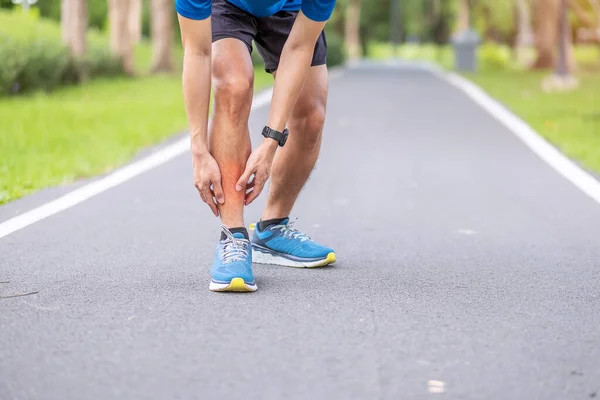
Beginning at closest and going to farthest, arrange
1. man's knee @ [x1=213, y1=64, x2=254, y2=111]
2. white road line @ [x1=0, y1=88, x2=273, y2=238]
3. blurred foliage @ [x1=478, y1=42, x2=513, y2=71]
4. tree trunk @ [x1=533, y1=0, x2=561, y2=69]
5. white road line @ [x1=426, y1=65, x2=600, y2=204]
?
man's knee @ [x1=213, y1=64, x2=254, y2=111]
white road line @ [x1=0, y1=88, x2=273, y2=238]
white road line @ [x1=426, y1=65, x2=600, y2=204]
tree trunk @ [x1=533, y1=0, x2=561, y2=69]
blurred foliage @ [x1=478, y1=42, x2=513, y2=71]

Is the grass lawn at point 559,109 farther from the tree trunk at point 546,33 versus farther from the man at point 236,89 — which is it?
the man at point 236,89

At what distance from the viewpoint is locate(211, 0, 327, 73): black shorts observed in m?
4.61

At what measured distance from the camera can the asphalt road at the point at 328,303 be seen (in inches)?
128

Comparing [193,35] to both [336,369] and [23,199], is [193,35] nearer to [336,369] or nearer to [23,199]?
[336,369]

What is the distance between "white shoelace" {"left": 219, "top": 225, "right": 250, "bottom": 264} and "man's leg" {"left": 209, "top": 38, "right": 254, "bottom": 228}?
14 cm

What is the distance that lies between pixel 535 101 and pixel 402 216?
1256 cm

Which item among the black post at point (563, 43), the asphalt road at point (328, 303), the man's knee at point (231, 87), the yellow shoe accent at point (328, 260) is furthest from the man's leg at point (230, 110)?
the black post at point (563, 43)

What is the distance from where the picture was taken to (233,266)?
446 cm

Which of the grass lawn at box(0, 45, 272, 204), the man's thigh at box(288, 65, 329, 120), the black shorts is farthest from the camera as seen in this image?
the grass lawn at box(0, 45, 272, 204)

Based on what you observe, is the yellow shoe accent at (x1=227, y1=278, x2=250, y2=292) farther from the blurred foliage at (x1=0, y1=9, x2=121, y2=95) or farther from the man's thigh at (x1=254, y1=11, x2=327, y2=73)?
the blurred foliage at (x1=0, y1=9, x2=121, y2=95)

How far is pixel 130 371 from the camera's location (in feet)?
10.8

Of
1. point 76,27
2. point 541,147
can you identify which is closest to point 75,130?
point 541,147

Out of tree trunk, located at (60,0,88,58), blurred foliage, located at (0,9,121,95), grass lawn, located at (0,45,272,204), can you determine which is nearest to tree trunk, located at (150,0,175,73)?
blurred foliage, located at (0,9,121,95)

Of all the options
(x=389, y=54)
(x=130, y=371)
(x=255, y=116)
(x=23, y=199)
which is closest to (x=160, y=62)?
(x=255, y=116)
